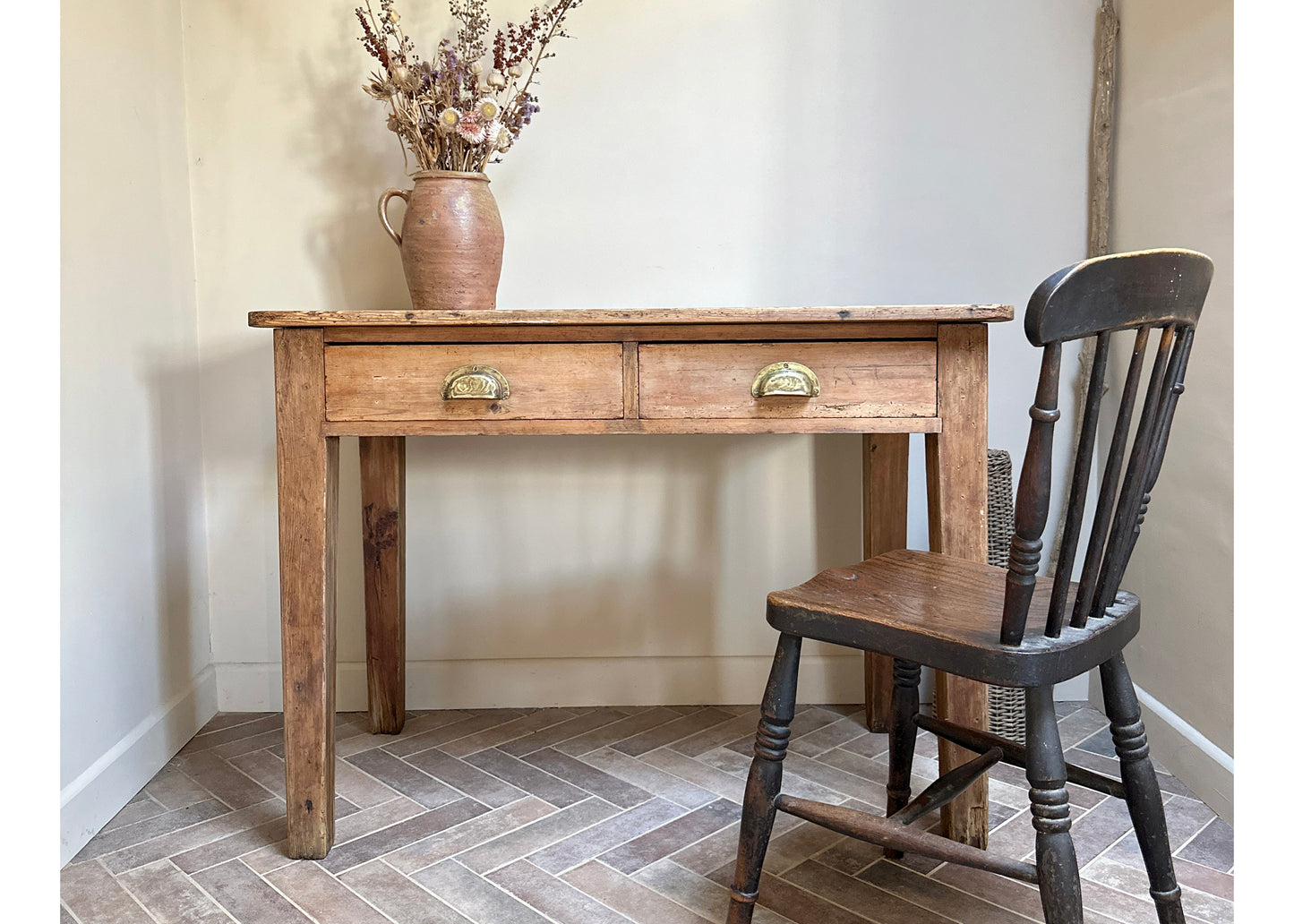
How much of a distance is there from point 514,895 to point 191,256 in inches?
69.6

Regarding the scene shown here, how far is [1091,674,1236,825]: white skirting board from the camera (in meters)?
1.92

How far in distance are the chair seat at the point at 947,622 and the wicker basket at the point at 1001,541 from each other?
0.64 meters

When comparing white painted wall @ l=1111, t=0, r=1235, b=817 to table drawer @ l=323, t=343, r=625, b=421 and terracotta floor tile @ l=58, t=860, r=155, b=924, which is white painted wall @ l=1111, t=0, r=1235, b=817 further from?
terracotta floor tile @ l=58, t=860, r=155, b=924

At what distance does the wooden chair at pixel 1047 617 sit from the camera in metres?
1.18

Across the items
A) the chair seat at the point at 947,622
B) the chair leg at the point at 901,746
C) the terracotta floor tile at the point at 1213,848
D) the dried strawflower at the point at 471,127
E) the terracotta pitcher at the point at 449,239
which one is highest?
the dried strawflower at the point at 471,127

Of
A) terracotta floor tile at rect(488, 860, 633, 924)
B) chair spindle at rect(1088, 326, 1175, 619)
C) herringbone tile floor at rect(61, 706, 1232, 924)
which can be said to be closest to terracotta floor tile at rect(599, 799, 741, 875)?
herringbone tile floor at rect(61, 706, 1232, 924)

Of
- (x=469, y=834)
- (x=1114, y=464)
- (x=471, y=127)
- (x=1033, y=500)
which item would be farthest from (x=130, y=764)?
(x=1114, y=464)

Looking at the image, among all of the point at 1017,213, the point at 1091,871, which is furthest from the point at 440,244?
the point at 1091,871

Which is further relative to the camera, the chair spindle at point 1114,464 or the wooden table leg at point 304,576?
the wooden table leg at point 304,576

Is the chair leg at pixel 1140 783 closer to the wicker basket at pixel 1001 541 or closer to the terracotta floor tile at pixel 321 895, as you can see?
the wicker basket at pixel 1001 541

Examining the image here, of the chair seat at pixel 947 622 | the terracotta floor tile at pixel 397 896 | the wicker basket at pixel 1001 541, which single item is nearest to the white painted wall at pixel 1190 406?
the wicker basket at pixel 1001 541

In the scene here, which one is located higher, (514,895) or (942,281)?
(942,281)

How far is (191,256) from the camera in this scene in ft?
8.04
